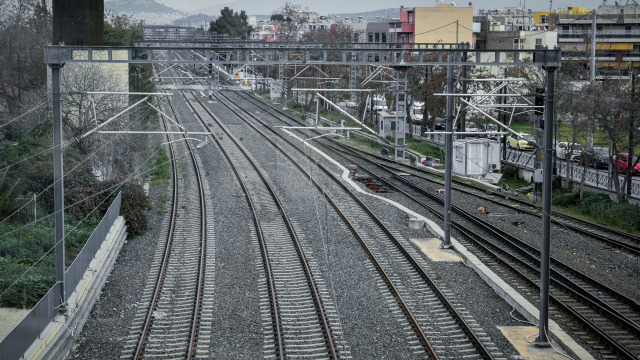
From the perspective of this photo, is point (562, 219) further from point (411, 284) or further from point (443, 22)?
point (443, 22)

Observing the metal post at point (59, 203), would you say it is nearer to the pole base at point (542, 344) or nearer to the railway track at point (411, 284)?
the railway track at point (411, 284)

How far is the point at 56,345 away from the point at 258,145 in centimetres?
2123

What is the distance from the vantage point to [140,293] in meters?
12.0

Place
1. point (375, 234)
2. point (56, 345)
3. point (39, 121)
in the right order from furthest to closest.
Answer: point (39, 121), point (375, 234), point (56, 345)

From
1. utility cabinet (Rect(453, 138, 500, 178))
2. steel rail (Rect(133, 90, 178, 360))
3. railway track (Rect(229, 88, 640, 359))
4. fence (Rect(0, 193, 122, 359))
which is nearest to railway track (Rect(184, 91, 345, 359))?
steel rail (Rect(133, 90, 178, 360))

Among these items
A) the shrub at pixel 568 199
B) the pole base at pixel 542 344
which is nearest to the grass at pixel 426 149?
the shrub at pixel 568 199

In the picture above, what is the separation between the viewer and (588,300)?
11.5 m

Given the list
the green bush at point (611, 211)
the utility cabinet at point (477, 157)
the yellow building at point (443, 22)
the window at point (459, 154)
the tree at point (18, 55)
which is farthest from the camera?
the yellow building at point (443, 22)

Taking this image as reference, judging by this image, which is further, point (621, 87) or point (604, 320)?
point (621, 87)

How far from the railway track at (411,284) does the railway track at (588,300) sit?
178 centimetres

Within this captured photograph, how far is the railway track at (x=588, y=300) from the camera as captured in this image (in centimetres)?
1008

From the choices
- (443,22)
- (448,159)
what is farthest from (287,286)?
(443,22)

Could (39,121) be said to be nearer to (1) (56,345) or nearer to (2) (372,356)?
(1) (56,345)

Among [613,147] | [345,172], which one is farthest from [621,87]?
[345,172]
